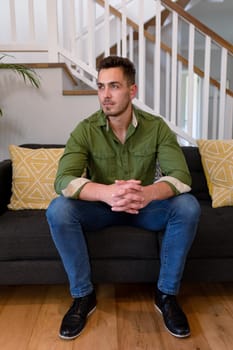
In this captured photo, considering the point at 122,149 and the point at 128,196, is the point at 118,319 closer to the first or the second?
the point at 128,196

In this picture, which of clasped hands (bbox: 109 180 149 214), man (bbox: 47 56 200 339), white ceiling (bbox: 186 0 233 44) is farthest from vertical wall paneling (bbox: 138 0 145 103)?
white ceiling (bbox: 186 0 233 44)

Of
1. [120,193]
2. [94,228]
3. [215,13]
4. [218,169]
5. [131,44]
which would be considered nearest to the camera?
[120,193]

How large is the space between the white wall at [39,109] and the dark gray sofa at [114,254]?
1.04m

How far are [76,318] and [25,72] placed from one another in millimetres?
1616

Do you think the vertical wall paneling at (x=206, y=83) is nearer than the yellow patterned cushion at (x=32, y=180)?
No

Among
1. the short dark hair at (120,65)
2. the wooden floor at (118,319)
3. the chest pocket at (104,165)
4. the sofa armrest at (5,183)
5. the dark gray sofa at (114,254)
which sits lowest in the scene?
the wooden floor at (118,319)

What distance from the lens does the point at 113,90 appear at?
166cm

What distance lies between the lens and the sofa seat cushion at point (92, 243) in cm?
163

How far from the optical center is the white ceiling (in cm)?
426

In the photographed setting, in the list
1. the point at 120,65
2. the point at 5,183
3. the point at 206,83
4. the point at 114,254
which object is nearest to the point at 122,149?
the point at 120,65

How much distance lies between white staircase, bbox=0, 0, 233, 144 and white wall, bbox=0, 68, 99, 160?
0.74 feet

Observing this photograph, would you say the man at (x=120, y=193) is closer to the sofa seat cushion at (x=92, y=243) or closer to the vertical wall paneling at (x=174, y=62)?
the sofa seat cushion at (x=92, y=243)

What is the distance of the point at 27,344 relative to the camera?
57.4 inches

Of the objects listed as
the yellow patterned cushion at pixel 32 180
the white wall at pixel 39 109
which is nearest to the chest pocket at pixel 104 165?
the yellow patterned cushion at pixel 32 180
